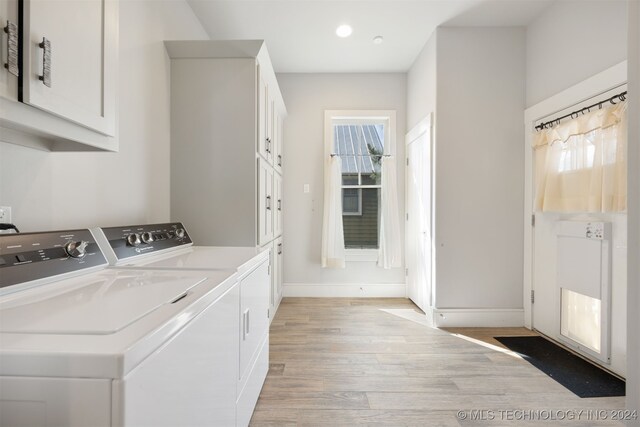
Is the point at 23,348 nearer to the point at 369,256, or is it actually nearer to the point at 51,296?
the point at 51,296

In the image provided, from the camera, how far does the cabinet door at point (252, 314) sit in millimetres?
1357

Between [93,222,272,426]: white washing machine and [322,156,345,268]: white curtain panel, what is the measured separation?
196cm

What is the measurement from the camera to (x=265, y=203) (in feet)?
8.25

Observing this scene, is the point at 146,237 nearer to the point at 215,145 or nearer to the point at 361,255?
the point at 215,145

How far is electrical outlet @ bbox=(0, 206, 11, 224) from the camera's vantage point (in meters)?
1.01

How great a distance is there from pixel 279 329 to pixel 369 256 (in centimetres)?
155

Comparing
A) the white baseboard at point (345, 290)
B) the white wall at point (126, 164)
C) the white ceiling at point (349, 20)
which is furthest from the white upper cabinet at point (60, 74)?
the white baseboard at point (345, 290)

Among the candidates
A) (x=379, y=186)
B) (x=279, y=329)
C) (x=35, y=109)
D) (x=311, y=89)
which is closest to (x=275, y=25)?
(x=311, y=89)

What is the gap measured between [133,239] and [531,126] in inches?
122

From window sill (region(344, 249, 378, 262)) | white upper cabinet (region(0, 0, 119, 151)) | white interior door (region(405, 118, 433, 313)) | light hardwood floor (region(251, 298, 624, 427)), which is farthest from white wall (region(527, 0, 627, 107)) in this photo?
white upper cabinet (region(0, 0, 119, 151))

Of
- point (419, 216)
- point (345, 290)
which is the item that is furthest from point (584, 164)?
point (345, 290)

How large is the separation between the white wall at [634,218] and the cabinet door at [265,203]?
74.2 inches

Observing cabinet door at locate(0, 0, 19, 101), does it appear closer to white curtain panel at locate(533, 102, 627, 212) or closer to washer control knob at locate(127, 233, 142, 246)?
washer control knob at locate(127, 233, 142, 246)

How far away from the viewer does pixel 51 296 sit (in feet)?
2.66
